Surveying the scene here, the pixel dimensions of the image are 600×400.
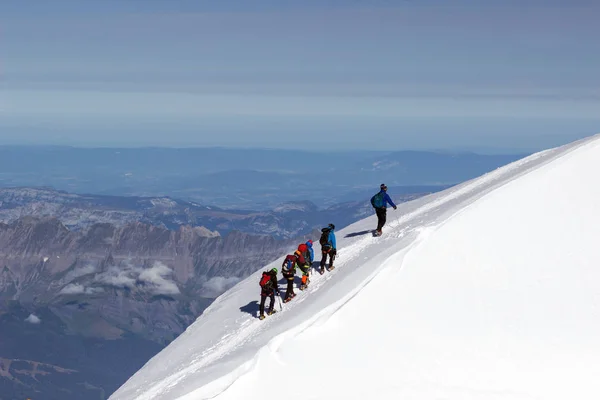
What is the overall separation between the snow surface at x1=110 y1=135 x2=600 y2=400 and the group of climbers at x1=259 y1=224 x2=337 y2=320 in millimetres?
546

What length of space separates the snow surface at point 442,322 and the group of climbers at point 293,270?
546 millimetres

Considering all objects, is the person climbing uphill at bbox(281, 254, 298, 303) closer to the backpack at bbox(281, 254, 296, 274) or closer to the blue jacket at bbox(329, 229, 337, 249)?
the backpack at bbox(281, 254, 296, 274)

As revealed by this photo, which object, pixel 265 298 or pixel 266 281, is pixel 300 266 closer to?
pixel 265 298

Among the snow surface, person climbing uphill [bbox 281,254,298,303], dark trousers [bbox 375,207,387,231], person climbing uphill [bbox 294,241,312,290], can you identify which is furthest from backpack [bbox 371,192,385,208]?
person climbing uphill [bbox 281,254,298,303]

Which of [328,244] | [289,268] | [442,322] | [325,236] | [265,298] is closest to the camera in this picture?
[442,322]

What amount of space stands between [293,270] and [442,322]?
7.53 meters

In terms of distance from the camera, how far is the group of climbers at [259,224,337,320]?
31594 mm

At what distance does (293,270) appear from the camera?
32.4 m

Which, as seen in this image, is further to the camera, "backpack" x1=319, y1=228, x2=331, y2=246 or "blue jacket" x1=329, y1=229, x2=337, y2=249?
"blue jacket" x1=329, y1=229, x2=337, y2=249

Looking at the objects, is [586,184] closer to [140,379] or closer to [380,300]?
[380,300]

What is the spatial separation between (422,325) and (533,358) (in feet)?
12.6

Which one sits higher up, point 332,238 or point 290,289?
point 332,238

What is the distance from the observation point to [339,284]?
104ft

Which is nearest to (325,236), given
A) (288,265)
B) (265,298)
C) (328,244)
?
(328,244)
